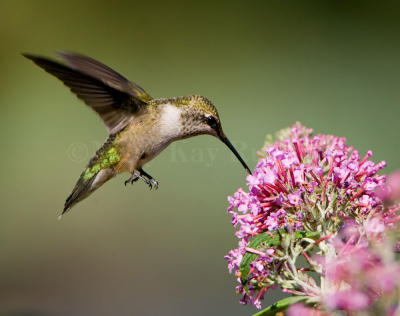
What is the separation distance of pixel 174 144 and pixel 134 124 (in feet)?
7.45

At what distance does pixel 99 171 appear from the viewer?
187cm

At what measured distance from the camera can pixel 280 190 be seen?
3.72 feet

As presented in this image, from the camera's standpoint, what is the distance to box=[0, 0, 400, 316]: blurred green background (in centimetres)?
385

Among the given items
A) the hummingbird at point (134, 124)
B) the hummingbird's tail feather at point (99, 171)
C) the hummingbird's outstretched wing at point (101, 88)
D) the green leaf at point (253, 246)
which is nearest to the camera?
the green leaf at point (253, 246)

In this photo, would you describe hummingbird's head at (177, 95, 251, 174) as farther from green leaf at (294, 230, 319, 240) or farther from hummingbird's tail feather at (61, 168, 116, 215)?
green leaf at (294, 230, 319, 240)

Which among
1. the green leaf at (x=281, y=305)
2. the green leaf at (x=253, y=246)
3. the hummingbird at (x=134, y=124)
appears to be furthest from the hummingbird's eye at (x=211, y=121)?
the green leaf at (x=281, y=305)

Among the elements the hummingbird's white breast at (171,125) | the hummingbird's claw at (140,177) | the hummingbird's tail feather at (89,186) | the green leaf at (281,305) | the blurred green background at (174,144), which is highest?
the blurred green background at (174,144)

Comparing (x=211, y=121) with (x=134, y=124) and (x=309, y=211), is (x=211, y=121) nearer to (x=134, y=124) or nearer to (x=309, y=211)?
(x=134, y=124)

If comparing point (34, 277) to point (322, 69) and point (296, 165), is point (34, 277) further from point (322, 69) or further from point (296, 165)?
point (296, 165)

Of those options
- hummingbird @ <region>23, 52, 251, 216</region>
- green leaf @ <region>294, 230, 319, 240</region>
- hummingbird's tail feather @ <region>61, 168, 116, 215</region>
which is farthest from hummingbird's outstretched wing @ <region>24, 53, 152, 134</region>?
green leaf @ <region>294, 230, 319, 240</region>

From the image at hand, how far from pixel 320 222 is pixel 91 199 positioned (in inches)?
126

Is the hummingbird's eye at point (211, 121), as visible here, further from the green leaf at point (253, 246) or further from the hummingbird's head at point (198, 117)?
the green leaf at point (253, 246)

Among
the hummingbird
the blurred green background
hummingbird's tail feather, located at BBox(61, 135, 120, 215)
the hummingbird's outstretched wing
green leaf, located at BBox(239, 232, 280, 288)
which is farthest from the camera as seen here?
the blurred green background

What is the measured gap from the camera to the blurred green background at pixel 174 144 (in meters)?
3.85
